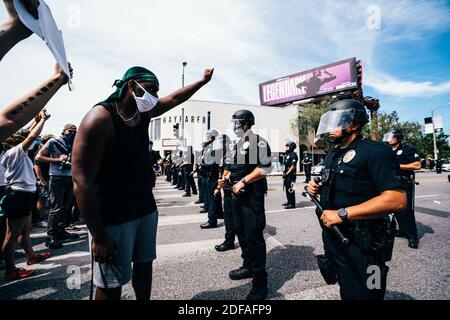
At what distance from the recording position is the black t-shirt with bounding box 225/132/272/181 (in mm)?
3039

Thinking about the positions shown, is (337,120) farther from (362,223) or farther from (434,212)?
(434,212)

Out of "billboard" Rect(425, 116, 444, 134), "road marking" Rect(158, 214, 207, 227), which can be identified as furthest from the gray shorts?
"billboard" Rect(425, 116, 444, 134)

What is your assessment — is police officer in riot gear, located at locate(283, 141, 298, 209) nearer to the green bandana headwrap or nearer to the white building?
the green bandana headwrap

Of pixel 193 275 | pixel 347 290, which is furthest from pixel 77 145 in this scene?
pixel 193 275

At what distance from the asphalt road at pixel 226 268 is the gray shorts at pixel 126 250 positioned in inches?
42.9

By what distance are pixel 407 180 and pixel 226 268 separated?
3.64m

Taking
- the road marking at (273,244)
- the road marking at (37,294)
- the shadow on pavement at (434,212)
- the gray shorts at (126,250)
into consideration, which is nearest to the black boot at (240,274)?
the road marking at (273,244)

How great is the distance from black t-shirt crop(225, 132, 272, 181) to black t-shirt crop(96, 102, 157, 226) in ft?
5.23

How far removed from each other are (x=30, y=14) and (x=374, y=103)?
46931 mm

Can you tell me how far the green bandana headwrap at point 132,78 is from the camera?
171cm

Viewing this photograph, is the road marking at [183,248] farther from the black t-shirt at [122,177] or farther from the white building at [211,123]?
the white building at [211,123]

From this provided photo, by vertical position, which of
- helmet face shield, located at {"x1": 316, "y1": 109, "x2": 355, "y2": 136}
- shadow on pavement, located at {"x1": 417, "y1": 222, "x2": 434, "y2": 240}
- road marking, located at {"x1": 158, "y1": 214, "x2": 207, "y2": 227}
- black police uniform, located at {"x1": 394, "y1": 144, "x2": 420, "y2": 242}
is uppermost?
helmet face shield, located at {"x1": 316, "y1": 109, "x2": 355, "y2": 136}

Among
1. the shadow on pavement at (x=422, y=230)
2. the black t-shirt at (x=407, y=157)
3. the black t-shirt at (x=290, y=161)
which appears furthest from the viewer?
the black t-shirt at (x=290, y=161)

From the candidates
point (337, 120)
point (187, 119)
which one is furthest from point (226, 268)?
point (187, 119)
